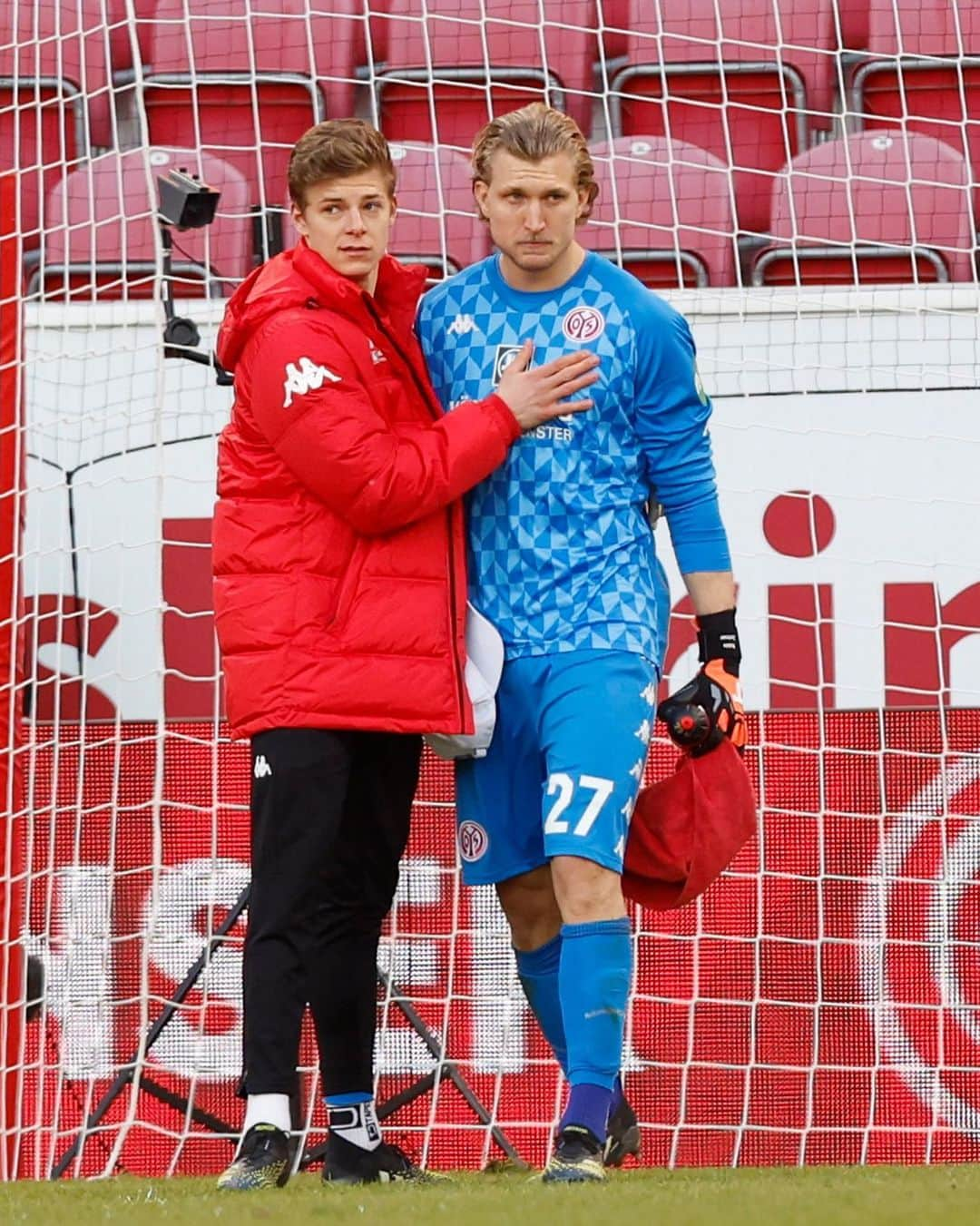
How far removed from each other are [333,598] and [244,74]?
2632 mm

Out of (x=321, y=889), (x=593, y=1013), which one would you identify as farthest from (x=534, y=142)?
(x=593, y=1013)

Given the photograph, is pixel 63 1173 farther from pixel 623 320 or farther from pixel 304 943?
pixel 623 320

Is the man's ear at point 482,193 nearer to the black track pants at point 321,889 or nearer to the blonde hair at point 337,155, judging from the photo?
the blonde hair at point 337,155

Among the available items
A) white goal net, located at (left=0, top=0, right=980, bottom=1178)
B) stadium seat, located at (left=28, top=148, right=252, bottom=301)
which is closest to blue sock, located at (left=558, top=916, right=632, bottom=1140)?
white goal net, located at (left=0, top=0, right=980, bottom=1178)

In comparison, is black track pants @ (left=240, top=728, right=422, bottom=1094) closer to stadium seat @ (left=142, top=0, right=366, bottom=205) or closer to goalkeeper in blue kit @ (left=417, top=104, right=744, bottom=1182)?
goalkeeper in blue kit @ (left=417, top=104, right=744, bottom=1182)

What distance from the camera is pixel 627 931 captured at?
10.6ft

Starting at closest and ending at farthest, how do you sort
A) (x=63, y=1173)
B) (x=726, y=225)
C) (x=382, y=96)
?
(x=63, y=1173)
(x=726, y=225)
(x=382, y=96)

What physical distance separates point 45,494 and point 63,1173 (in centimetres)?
148

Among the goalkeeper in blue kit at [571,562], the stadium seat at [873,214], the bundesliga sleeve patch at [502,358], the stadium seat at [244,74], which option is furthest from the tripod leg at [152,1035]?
the stadium seat at [244,74]

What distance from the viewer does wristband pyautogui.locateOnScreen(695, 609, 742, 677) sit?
11.2 feet

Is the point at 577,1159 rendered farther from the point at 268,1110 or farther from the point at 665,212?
the point at 665,212

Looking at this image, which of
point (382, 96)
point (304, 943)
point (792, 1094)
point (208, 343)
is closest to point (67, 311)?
point (208, 343)

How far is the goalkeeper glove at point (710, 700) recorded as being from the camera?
3.33 meters

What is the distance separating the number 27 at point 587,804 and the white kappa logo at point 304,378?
2.29ft
